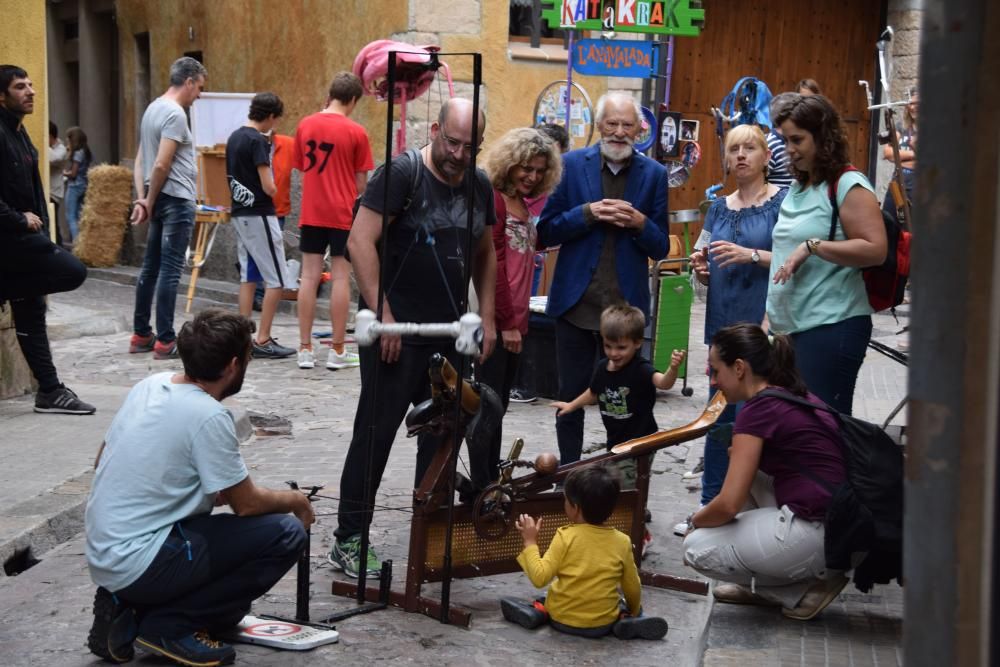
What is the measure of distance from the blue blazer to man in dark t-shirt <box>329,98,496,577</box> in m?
0.85

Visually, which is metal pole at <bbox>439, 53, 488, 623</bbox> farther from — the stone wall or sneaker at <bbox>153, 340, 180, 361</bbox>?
the stone wall

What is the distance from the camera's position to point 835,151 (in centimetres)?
500

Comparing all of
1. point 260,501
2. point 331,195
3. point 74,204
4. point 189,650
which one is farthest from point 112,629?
point 74,204

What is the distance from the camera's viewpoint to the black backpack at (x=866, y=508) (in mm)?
4328

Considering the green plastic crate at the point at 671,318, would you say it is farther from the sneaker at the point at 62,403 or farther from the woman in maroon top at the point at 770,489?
the woman in maroon top at the point at 770,489

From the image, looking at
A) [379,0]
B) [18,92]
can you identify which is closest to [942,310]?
[18,92]

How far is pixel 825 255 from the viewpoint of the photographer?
4953mm

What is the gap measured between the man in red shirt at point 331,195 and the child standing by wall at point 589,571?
4965 millimetres

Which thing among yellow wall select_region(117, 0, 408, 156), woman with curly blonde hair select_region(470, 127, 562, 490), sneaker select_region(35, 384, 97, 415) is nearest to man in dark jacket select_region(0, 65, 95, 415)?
sneaker select_region(35, 384, 97, 415)

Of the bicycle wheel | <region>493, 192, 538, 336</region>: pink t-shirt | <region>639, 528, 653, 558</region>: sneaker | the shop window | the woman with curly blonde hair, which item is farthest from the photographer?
the shop window

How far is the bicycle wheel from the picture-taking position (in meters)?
12.4

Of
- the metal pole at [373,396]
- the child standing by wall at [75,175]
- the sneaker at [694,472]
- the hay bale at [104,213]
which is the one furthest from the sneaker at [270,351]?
the child standing by wall at [75,175]

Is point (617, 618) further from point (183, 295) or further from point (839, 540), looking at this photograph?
point (183, 295)

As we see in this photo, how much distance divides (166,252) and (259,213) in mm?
783
